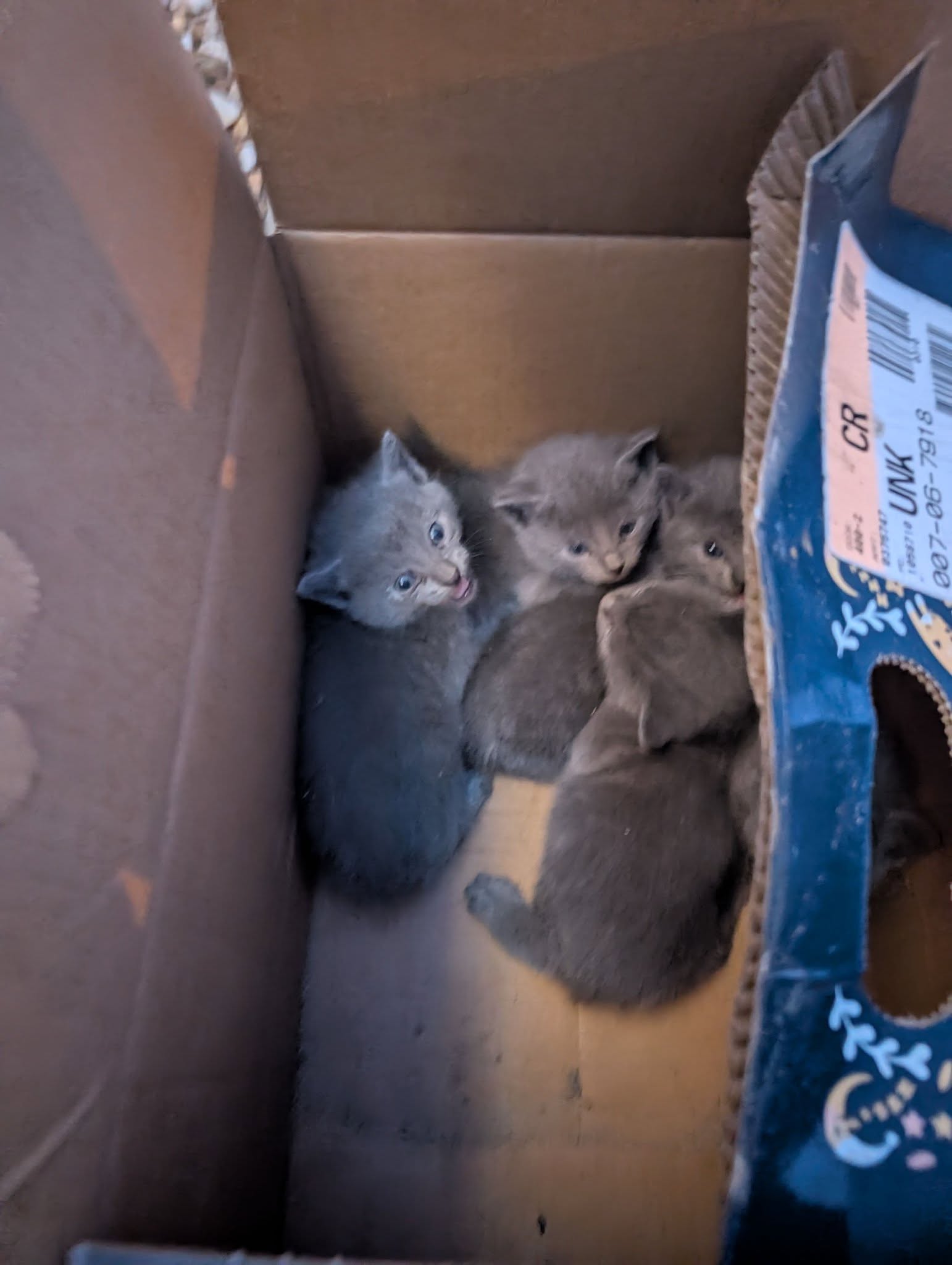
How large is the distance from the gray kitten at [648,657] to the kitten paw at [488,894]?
170 mm

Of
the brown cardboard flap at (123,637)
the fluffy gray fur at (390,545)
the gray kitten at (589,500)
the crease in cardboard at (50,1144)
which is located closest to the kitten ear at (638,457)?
the gray kitten at (589,500)

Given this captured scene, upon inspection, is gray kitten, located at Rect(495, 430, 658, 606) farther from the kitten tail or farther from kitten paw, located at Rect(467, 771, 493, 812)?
the kitten tail

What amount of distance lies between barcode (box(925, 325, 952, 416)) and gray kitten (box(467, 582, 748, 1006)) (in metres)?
0.41

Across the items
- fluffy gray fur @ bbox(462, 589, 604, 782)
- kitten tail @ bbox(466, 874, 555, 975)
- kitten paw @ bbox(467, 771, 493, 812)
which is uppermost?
fluffy gray fur @ bbox(462, 589, 604, 782)

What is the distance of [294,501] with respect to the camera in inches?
47.1

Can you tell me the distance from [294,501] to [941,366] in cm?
79

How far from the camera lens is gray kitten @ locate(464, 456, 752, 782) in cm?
116

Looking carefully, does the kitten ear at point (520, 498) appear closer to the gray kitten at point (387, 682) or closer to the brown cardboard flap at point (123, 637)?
the gray kitten at point (387, 682)

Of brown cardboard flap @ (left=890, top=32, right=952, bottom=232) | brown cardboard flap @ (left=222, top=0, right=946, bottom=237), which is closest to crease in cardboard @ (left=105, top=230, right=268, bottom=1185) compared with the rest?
brown cardboard flap @ (left=222, top=0, right=946, bottom=237)

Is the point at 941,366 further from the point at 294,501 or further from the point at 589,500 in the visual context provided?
the point at 294,501

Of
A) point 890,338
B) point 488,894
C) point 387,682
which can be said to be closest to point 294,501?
point 387,682

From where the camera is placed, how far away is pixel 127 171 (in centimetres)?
76

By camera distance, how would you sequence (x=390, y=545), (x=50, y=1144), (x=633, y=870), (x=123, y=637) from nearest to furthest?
(x=50, y=1144) → (x=123, y=637) → (x=633, y=870) → (x=390, y=545)

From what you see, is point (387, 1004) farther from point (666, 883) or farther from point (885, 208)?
point (885, 208)
